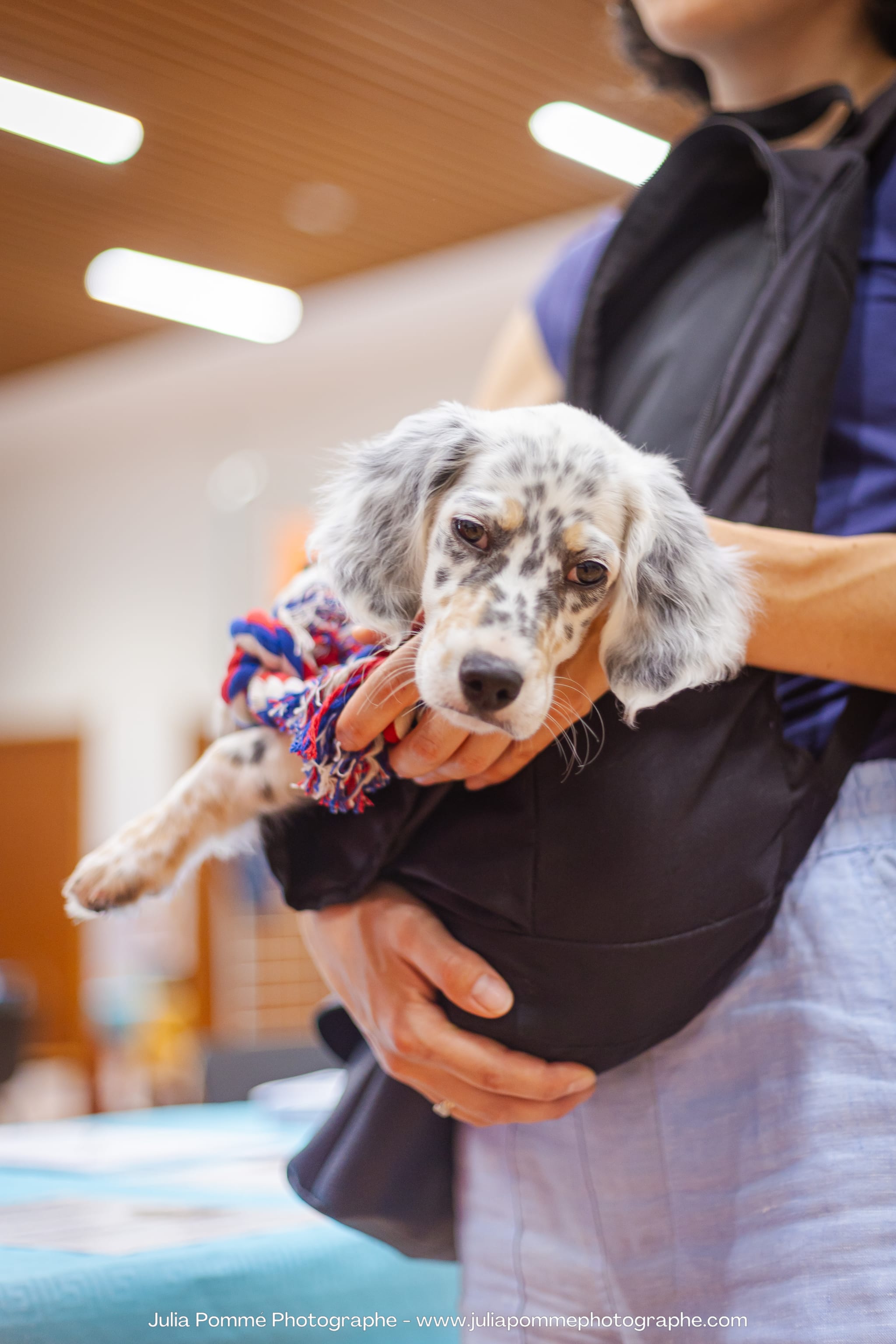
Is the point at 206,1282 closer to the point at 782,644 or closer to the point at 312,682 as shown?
the point at 312,682

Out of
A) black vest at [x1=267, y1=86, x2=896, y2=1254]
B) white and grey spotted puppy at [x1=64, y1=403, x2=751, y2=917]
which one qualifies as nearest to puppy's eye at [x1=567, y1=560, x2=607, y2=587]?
white and grey spotted puppy at [x1=64, y1=403, x2=751, y2=917]

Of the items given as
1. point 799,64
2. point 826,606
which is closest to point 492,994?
point 826,606

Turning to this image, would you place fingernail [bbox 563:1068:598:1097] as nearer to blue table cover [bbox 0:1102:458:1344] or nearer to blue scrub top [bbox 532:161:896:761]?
blue scrub top [bbox 532:161:896:761]

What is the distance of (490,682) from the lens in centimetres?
91

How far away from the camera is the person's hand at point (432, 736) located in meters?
0.93

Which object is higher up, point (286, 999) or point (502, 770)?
point (502, 770)

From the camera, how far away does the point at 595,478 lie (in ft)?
3.49

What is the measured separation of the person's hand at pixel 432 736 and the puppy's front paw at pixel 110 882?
0.30 m

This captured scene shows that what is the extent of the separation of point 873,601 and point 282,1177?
53.0 inches

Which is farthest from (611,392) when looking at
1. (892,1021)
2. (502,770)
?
(892,1021)

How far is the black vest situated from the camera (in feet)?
3.00

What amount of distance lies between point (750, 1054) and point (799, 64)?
1.08m

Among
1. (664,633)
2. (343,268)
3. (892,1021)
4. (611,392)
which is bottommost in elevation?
(892,1021)

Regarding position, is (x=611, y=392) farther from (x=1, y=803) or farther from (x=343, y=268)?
(x=1, y=803)
